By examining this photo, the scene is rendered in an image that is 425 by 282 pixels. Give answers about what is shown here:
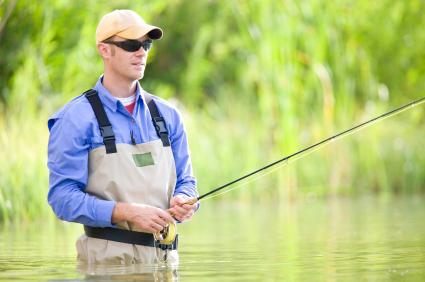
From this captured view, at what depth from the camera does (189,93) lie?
25547 mm

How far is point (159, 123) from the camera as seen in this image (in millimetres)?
6328

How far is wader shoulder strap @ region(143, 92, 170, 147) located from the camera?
6305 millimetres

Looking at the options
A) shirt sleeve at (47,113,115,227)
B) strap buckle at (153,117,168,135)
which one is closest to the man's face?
strap buckle at (153,117,168,135)

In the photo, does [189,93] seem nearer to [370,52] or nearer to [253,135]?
[370,52]

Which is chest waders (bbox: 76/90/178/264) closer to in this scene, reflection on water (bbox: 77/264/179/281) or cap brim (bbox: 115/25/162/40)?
reflection on water (bbox: 77/264/179/281)

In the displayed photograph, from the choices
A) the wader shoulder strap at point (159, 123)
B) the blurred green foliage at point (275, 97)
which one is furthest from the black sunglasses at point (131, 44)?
the blurred green foliage at point (275, 97)

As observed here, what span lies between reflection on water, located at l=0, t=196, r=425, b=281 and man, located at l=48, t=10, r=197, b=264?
0.63ft

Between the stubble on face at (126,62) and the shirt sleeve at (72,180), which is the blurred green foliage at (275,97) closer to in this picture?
the stubble on face at (126,62)

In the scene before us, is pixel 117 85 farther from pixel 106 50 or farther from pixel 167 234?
pixel 167 234

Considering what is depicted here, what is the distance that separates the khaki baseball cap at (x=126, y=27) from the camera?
20.4 feet

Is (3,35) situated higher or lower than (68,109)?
higher

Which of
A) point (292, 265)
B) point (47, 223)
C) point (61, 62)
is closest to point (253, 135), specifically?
point (61, 62)

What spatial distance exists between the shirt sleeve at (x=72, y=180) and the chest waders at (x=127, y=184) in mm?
93

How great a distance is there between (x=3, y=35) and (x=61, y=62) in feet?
2.79
